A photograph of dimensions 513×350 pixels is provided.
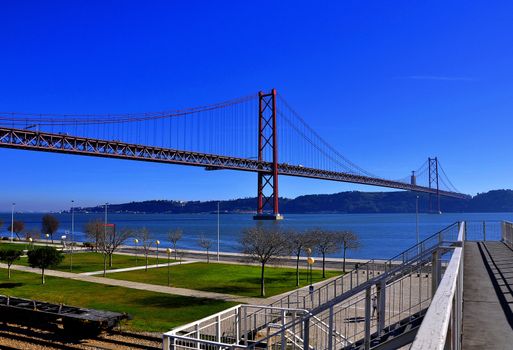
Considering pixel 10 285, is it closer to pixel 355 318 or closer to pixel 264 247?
pixel 264 247

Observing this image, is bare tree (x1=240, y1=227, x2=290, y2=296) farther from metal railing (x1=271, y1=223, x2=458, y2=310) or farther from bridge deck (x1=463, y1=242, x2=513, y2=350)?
bridge deck (x1=463, y1=242, x2=513, y2=350)

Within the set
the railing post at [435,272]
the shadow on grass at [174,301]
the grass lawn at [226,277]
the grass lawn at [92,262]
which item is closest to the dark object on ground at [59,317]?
the shadow on grass at [174,301]

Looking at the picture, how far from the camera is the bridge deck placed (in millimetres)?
4066

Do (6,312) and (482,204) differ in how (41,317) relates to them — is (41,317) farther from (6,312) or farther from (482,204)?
(482,204)

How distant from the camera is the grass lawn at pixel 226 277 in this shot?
2628 cm

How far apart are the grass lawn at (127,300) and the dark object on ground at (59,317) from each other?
56.9 inches

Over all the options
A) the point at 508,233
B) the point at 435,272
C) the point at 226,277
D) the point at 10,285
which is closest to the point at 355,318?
the point at 435,272

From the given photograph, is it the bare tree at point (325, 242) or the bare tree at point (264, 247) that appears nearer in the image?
the bare tree at point (264, 247)

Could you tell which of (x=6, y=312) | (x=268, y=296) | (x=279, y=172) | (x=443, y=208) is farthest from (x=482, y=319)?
(x=443, y=208)

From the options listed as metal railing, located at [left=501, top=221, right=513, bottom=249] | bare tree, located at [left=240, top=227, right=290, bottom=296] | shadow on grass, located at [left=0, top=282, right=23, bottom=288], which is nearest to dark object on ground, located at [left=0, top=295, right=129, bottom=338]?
shadow on grass, located at [left=0, top=282, right=23, bottom=288]

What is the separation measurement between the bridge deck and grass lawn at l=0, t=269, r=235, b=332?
1129cm

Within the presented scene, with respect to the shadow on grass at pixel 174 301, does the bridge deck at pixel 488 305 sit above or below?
above

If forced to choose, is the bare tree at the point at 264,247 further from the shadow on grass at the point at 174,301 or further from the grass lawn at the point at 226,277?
the shadow on grass at the point at 174,301

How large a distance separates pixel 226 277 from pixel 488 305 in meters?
26.1
